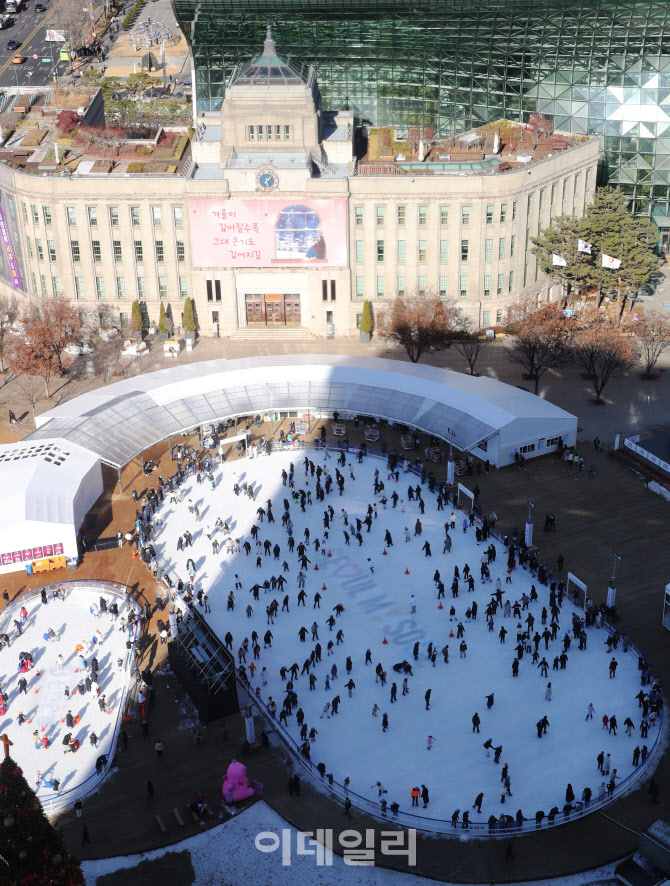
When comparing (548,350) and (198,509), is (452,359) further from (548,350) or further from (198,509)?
(198,509)

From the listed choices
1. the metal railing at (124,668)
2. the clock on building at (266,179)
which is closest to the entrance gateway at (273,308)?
the clock on building at (266,179)

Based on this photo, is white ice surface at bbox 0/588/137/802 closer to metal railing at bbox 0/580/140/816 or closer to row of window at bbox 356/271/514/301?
metal railing at bbox 0/580/140/816

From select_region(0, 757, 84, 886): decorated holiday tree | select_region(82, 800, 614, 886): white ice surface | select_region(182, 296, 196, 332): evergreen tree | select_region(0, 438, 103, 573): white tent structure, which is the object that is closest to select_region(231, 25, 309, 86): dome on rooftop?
select_region(182, 296, 196, 332): evergreen tree

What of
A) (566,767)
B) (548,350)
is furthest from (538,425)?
(566,767)

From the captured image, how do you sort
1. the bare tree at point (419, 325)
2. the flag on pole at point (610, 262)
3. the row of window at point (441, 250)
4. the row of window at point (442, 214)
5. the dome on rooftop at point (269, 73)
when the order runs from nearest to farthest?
the bare tree at point (419, 325), the dome on rooftop at point (269, 73), the flag on pole at point (610, 262), the row of window at point (442, 214), the row of window at point (441, 250)

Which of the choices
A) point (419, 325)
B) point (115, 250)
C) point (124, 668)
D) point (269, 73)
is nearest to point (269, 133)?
point (269, 73)

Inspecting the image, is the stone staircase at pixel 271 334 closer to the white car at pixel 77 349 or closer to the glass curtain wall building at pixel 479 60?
the white car at pixel 77 349
